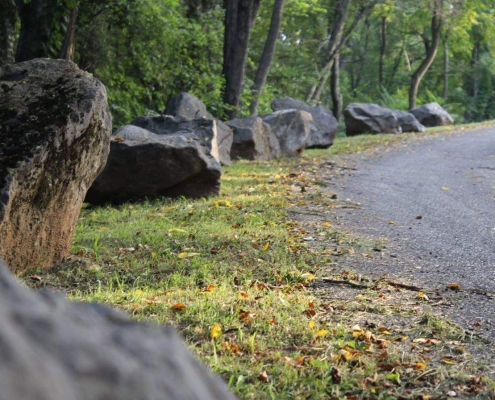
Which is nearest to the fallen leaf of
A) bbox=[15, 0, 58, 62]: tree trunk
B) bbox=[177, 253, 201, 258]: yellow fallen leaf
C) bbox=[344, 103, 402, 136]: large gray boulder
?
bbox=[177, 253, 201, 258]: yellow fallen leaf

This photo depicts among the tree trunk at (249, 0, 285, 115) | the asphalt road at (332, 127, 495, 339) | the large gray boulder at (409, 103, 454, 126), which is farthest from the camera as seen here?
the large gray boulder at (409, 103, 454, 126)

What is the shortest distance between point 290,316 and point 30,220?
2221mm

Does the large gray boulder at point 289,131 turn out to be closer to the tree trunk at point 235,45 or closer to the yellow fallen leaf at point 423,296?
the tree trunk at point 235,45

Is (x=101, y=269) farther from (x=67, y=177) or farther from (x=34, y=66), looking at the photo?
(x=34, y=66)

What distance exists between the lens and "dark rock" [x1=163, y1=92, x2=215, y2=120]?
47.4 ft

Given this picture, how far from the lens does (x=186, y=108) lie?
14656 mm

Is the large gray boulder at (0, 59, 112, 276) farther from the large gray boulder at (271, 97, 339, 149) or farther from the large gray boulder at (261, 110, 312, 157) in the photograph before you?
the large gray boulder at (271, 97, 339, 149)

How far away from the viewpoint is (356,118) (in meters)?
24.8

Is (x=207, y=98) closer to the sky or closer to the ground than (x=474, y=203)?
closer to the sky

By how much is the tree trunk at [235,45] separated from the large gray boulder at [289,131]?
1.06 metres

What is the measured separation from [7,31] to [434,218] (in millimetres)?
8348

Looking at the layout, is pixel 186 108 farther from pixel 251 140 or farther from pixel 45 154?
pixel 45 154

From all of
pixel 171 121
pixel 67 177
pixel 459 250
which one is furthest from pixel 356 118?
pixel 67 177

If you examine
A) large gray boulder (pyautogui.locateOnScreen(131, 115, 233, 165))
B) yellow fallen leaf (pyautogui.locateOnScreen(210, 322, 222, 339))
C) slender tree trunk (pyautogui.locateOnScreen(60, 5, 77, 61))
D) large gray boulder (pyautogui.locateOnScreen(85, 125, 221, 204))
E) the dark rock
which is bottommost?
yellow fallen leaf (pyautogui.locateOnScreen(210, 322, 222, 339))
